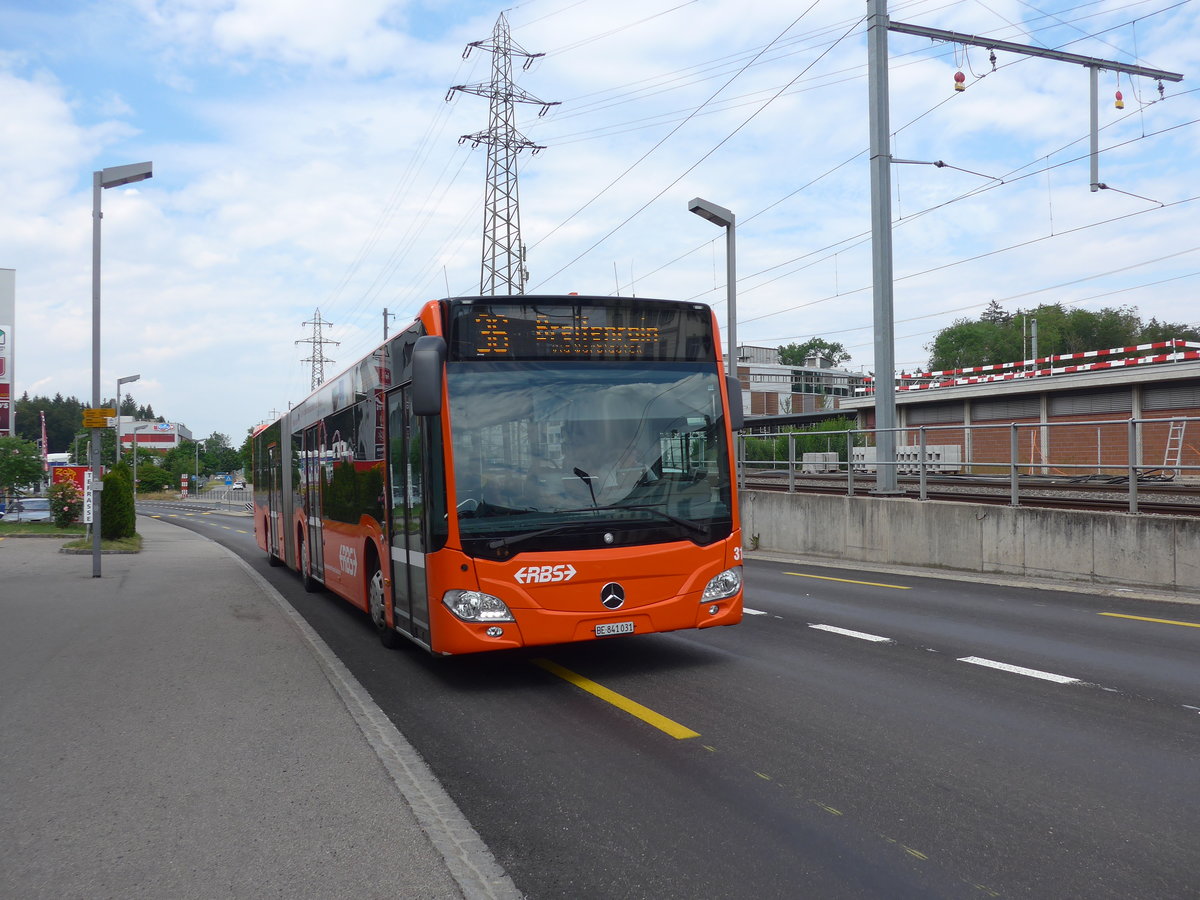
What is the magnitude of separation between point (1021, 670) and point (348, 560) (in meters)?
6.72

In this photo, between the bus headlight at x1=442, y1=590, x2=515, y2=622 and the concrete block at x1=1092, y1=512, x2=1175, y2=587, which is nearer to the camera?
the bus headlight at x1=442, y1=590, x2=515, y2=622

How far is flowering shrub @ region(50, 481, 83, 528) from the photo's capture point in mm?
32062

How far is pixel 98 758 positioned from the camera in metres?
5.71

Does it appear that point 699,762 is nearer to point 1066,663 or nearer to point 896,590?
point 1066,663

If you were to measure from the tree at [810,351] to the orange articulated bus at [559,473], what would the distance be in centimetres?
15115

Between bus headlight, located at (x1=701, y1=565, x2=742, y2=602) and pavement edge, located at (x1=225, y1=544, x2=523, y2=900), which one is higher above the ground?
bus headlight, located at (x1=701, y1=565, x2=742, y2=602)

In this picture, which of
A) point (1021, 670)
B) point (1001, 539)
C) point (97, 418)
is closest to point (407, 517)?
point (1021, 670)

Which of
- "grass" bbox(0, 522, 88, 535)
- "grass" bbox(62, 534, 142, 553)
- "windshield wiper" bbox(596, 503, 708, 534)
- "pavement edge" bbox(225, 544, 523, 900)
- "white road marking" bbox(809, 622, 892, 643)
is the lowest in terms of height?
"grass" bbox(62, 534, 142, 553)

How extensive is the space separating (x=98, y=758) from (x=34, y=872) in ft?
5.75

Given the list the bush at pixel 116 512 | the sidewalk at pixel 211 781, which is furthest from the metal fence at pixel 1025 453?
the bush at pixel 116 512

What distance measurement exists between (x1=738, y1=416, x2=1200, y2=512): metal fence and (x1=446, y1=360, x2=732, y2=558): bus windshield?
21.6ft

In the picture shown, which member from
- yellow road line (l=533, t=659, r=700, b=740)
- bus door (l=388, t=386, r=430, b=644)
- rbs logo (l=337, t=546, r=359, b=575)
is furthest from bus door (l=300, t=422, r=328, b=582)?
yellow road line (l=533, t=659, r=700, b=740)

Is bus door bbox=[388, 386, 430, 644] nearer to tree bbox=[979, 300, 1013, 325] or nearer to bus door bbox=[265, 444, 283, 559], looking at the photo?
bus door bbox=[265, 444, 283, 559]

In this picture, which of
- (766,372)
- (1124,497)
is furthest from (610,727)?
(766,372)
